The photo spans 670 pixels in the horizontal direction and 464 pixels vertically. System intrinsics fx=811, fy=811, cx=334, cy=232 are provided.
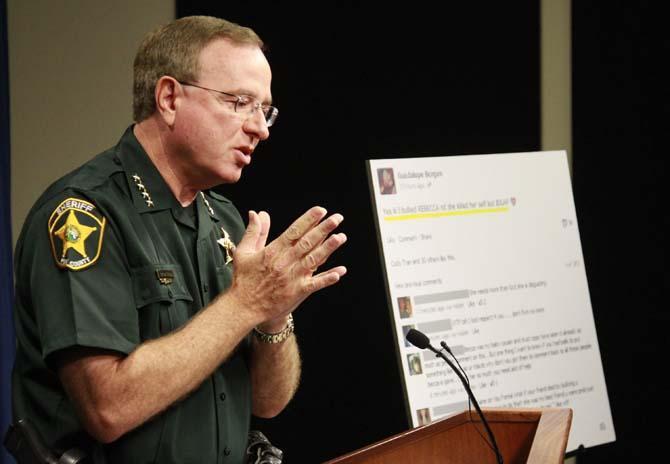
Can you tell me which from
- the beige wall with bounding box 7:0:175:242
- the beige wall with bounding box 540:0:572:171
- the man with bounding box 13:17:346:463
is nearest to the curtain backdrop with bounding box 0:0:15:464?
the beige wall with bounding box 7:0:175:242

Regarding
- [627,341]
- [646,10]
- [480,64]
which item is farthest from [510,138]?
[627,341]

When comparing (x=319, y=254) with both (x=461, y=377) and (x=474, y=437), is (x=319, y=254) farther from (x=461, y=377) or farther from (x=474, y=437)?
(x=474, y=437)

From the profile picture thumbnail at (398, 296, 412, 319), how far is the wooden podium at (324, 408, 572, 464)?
572mm

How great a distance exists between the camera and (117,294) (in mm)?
1434

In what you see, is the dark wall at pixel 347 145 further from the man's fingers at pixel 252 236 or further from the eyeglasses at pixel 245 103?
the man's fingers at pixel 252 236

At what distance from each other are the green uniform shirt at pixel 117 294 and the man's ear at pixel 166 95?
82mm

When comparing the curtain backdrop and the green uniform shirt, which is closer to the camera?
the green uniform shirt

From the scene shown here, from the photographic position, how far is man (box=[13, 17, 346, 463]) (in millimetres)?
1393

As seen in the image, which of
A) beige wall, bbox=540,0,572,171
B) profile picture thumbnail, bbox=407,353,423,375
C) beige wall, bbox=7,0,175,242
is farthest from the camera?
beige wall, bbox=540,0,572,171

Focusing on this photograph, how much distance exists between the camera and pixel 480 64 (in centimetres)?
343

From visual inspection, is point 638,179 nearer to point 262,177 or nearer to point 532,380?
point 532,380

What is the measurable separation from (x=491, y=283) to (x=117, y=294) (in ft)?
4.60

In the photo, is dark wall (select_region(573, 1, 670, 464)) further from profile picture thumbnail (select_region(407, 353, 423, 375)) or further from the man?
the man

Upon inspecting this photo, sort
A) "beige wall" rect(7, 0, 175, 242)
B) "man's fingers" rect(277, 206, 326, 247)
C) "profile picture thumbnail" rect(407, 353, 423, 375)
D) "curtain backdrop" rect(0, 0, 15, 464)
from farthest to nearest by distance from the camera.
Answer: "beige wall" rect(7, 0, 175, 242) → "profile picture thumbnail" rect(407, 353, 423, 375) → "curtain backdrop" rect(0, 0, 15, 464) → "man's fingers" rect(277, 206, 326, 247)
